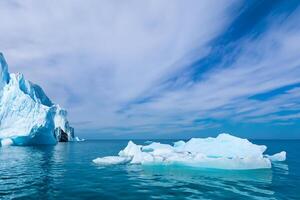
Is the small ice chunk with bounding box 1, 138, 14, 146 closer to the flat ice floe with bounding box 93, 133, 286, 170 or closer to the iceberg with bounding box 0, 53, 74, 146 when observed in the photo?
the iceberg with bounding box 0, 53, 74, 146

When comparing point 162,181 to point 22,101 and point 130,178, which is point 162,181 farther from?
point 22,101

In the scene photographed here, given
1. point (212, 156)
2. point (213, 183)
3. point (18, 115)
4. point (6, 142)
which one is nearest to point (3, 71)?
point (18, 115)

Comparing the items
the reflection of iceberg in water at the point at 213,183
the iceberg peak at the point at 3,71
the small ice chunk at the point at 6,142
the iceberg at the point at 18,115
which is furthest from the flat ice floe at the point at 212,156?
the iceberg peak at the point at 3,71

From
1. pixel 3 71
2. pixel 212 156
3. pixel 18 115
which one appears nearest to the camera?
A: pixel 212 156

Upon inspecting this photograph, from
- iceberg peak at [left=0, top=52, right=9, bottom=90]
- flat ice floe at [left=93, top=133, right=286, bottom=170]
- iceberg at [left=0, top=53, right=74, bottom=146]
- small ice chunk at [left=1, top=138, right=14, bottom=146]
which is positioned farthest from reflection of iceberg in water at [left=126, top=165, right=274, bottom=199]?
iceberg peak at [left=0, top=52, right=9, bottom=90]

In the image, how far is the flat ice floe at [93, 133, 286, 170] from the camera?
48.0 feet

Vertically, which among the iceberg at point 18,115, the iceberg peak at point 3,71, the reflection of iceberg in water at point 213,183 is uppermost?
the iceberg peak at point 3,71

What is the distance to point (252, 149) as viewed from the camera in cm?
1758

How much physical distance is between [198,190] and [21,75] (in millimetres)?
44253

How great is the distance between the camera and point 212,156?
62.2ft

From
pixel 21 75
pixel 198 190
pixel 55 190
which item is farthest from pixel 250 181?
pixel 21 75

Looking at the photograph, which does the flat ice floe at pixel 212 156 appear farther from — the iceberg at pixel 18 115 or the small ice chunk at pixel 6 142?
the small ice chunk at pixel 6 142

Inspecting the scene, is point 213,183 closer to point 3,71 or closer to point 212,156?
point 212,156

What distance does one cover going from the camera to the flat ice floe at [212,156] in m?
14.6
